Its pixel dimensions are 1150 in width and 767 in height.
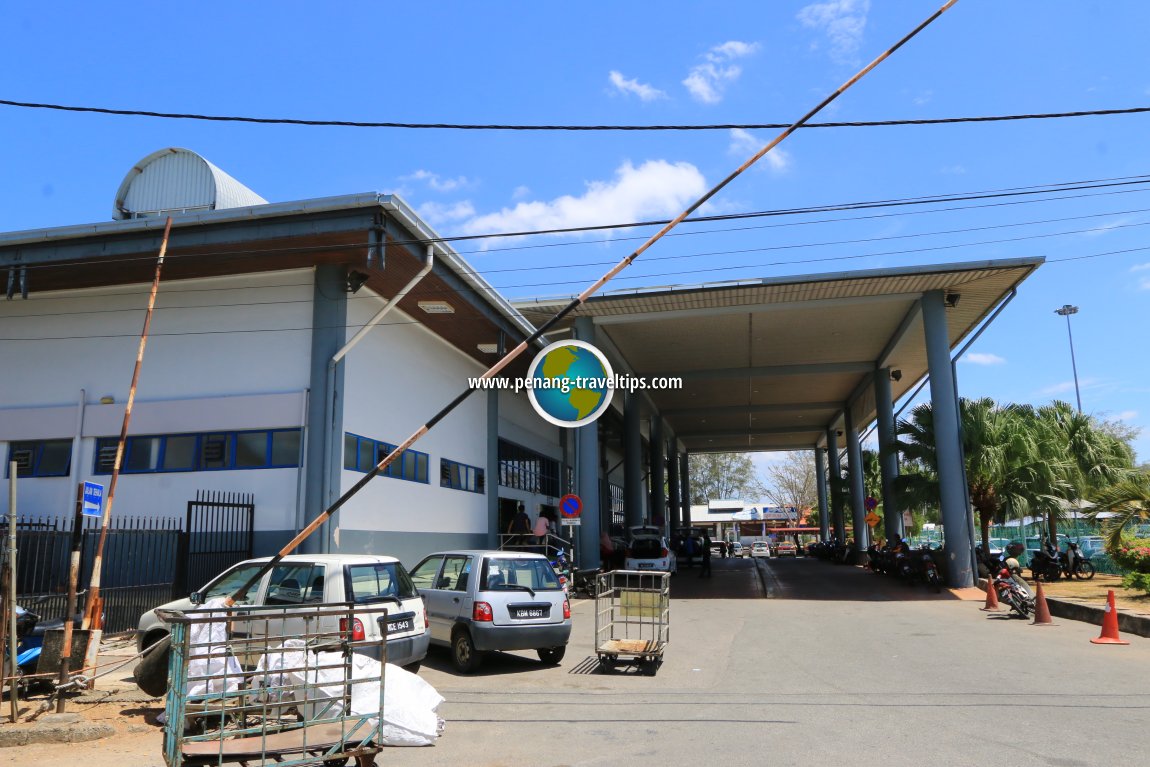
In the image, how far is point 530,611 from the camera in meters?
11.2

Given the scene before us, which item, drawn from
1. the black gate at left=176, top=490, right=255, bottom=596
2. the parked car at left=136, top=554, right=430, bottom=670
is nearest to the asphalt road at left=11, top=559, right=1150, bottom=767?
the parked car at left=136, top=554, right=430, bottom=670

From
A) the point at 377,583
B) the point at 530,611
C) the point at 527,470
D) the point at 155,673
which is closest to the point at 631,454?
the point at 527,470

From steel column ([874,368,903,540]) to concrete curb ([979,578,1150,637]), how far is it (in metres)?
8.38

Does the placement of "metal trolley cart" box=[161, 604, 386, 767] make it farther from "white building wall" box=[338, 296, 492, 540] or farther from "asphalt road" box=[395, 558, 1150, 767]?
"white building wall" box=[338, 296, 492, 540]

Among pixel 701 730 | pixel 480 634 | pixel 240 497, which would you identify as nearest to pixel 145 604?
pixel 240 497

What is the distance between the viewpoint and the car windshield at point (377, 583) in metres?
9.59

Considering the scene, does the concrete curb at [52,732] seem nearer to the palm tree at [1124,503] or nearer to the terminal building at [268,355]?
the terminal building at [268,355]

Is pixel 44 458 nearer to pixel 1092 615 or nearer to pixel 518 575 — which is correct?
pixel 518 575

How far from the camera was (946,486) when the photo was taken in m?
23.0

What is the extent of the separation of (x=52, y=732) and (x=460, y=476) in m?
15.3

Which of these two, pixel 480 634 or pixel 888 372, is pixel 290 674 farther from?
pixel 888 372

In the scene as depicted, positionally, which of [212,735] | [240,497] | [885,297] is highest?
[885,297]

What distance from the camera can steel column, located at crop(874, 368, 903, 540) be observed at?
28547mm

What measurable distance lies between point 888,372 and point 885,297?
11.0 m
